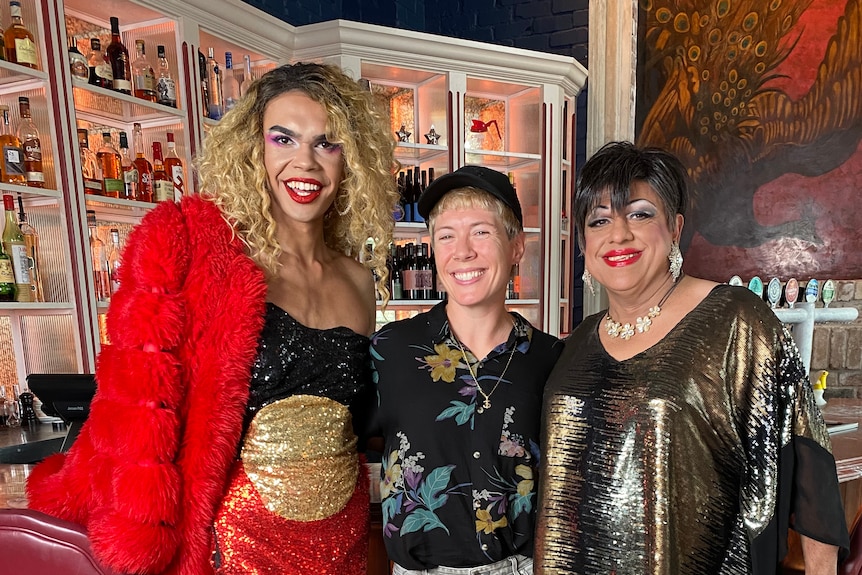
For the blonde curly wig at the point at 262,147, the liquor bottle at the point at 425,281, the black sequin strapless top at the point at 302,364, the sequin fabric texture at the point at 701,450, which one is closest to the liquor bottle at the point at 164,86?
the blonde curly wig at the point at 262,147

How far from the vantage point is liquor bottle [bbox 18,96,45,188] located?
211 centimetres

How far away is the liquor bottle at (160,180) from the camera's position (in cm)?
260

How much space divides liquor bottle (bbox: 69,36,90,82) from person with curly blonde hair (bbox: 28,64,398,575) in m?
1.43

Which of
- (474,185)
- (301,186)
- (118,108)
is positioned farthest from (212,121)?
(474,185)

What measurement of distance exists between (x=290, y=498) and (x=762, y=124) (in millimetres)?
3389

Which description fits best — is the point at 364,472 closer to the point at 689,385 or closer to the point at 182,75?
the point at 689,385

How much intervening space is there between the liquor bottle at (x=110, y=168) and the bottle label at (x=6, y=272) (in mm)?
484

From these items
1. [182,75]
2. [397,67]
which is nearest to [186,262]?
[182,75]

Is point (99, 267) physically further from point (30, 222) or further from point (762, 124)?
point (762, 124)

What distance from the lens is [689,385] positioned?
106 centimetres

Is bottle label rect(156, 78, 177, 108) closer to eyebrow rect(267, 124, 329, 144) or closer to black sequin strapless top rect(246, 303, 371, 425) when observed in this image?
eyebrow rect(267, 124, 329, 144)

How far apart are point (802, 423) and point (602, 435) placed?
0.37 meters

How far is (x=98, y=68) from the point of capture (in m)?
2.34

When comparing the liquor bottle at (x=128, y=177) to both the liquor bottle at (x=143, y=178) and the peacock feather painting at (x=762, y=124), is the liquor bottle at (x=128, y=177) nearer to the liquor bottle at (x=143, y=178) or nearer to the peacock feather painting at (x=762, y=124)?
the liquor bottle at (x=143, y=178)
